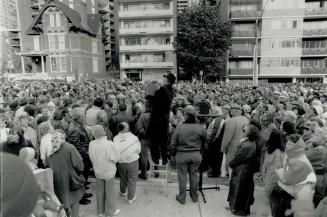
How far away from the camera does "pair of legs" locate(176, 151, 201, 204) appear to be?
523cm

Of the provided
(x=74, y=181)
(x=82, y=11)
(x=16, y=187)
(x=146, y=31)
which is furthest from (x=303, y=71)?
(x=16, y=187)

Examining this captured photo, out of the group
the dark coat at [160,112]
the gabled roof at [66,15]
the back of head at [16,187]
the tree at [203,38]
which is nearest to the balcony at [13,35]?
the gabled roof at [66,15]

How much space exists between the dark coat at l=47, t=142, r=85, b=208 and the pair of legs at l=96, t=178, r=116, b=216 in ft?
2.00

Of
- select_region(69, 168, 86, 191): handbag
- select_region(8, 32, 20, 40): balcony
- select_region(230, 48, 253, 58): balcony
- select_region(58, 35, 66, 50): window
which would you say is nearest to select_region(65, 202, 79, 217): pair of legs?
select_region(69, 168, 86, 191): handbag

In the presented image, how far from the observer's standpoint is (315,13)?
3581 cm

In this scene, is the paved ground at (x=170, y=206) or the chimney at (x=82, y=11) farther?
the chimney at (x=82, y=11)

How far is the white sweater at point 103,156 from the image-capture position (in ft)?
15.2

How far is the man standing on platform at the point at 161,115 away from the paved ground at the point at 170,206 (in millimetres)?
874

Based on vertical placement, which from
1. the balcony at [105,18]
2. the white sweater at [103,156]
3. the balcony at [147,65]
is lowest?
the white sweater at [103,156]

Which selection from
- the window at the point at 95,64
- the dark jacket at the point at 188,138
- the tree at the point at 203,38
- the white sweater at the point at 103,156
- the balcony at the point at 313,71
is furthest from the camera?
the window at the point at 95,64

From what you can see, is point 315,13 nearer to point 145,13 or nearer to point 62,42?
point 145,13

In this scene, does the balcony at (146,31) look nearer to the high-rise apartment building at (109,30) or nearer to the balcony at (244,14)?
the balcony at (244,14)

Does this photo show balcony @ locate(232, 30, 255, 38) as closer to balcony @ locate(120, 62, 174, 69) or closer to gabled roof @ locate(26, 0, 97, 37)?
balcony @ locate(120, 62, 174, 69)

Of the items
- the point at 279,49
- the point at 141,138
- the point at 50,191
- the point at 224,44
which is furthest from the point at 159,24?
the point at 50,191
